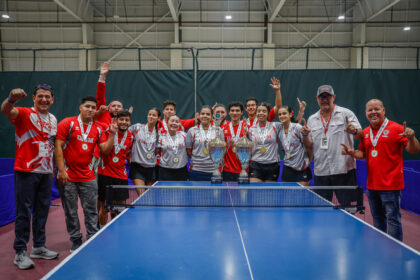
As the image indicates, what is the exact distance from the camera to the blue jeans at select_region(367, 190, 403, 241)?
120 inches

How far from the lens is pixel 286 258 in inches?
58.4

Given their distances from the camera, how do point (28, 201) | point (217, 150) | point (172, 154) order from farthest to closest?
1. point (172, 154)
2. point (217, 150)
3. point (28, 201)

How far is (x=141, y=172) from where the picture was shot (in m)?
4.36

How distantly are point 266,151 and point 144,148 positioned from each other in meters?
1.70

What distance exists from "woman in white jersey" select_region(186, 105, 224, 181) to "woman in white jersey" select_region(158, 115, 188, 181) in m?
0.14

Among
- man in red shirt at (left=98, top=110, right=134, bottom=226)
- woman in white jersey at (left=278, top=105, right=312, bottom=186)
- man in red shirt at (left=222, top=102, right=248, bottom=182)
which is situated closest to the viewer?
man in red shirt at (left=98, top=110, right=134, bottom=226)

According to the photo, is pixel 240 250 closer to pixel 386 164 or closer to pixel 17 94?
pixel 386 164

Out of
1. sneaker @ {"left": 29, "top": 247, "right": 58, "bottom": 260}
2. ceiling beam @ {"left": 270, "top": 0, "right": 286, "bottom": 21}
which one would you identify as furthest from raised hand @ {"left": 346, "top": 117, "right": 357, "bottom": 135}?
ceiling beam @ {"left": 270, "top": 0, "right": 286, "bottom": 21}

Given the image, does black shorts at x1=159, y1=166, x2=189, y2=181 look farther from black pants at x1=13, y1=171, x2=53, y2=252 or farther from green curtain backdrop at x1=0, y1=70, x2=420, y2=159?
green curtain backdrop at x1=0, y1=70, x2=420, y2=159

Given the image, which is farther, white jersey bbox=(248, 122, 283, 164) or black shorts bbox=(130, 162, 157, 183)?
black shorts bbox=(130, 162, 157, 183)

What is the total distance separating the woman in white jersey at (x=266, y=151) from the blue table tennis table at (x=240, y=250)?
192cm

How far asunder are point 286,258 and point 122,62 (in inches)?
626

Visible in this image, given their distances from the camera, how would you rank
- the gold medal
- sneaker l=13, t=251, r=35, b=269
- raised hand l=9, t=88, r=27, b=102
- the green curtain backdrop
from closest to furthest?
raised hand l=9, t=88, r=27, b=102 < the gold medal < sneaker l=13, t=251, r=35, b=269 < the green curtain backdrop

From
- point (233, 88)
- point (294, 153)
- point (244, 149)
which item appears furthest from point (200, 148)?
point (233, 88)
